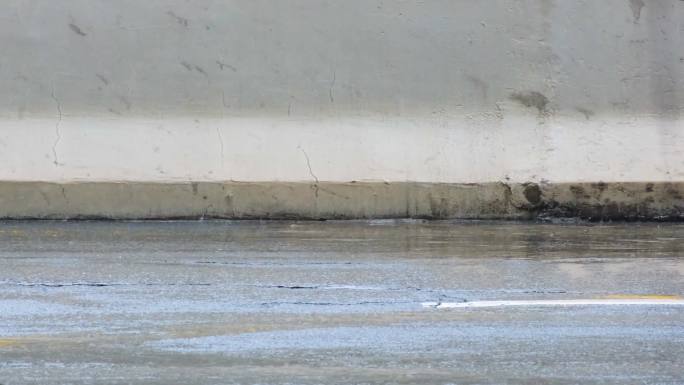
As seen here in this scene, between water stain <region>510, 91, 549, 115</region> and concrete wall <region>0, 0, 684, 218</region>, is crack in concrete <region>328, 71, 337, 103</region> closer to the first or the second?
concrete wall <region>0, 0, 684, 218</region>

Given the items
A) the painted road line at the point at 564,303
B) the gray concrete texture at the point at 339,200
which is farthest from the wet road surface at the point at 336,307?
the gray concrete texture at the point at 339,200

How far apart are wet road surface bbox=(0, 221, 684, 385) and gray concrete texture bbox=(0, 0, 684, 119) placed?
5.62 feet

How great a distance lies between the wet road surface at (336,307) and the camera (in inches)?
200

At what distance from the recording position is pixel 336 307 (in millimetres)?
6422

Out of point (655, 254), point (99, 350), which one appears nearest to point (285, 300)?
point (99, 350)

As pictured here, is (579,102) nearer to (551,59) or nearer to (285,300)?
(551,59)

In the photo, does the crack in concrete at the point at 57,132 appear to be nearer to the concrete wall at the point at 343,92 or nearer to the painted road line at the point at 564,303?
the concrete wall at the point at 343,92

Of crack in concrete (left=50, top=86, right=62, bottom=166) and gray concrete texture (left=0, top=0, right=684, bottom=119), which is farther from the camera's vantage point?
gray concrete texture (left=0, top=0, right=684, bottom=119)

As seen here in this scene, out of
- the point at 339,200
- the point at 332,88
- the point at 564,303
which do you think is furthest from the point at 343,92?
the point at 564,303

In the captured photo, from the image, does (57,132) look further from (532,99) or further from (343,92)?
(532,99)

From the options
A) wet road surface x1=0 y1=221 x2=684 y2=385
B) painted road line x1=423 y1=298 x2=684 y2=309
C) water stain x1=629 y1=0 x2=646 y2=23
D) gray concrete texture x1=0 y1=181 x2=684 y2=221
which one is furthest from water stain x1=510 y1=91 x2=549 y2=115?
painted road line x1=423 y1=298 x2=684 y2=309

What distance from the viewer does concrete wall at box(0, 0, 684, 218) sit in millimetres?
10672

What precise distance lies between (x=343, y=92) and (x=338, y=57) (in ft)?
1.37

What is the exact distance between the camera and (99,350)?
210 inches
